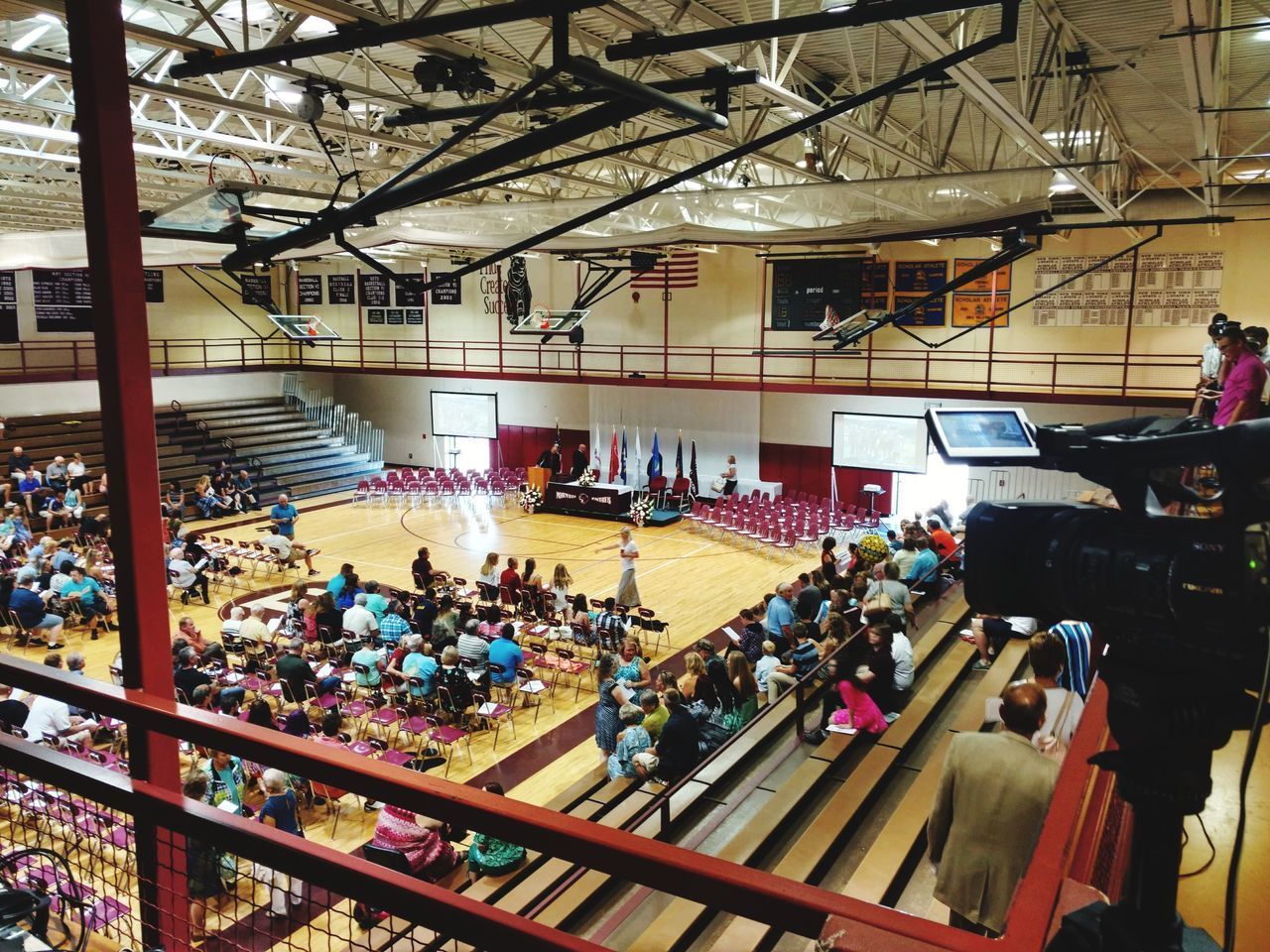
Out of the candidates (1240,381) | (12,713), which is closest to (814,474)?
(1240,381)

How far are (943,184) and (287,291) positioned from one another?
83.0 feet

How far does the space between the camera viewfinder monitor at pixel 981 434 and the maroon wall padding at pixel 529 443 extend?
22.6 m

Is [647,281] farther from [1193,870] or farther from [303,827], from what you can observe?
[1193,870]

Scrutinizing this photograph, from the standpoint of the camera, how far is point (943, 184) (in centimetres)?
804

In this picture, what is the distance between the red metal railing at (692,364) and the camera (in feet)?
59.0

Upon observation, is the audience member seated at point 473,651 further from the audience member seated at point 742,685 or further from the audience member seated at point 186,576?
the audience member seated at point 186,576

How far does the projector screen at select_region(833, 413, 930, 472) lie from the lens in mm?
19875

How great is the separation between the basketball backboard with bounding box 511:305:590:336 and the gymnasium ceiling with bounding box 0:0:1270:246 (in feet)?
10.2

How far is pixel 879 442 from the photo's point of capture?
20.3 meters

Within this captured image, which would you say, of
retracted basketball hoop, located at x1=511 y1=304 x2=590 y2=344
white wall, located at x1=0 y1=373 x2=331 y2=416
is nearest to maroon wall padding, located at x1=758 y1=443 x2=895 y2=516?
retracted basketball hoop, located at x1=511 y1=304 x2=590 y2=344

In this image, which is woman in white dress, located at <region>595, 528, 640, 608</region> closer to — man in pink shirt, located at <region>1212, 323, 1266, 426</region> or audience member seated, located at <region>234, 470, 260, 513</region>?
man in pink shirt, located at <region>1212, 323, 1266, 426</region>

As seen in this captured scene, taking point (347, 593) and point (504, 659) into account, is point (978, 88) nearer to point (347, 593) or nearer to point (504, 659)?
point (504, 659)

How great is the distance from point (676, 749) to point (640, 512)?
13.5 metres

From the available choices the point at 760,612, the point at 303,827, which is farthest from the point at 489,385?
the point at 303,827
